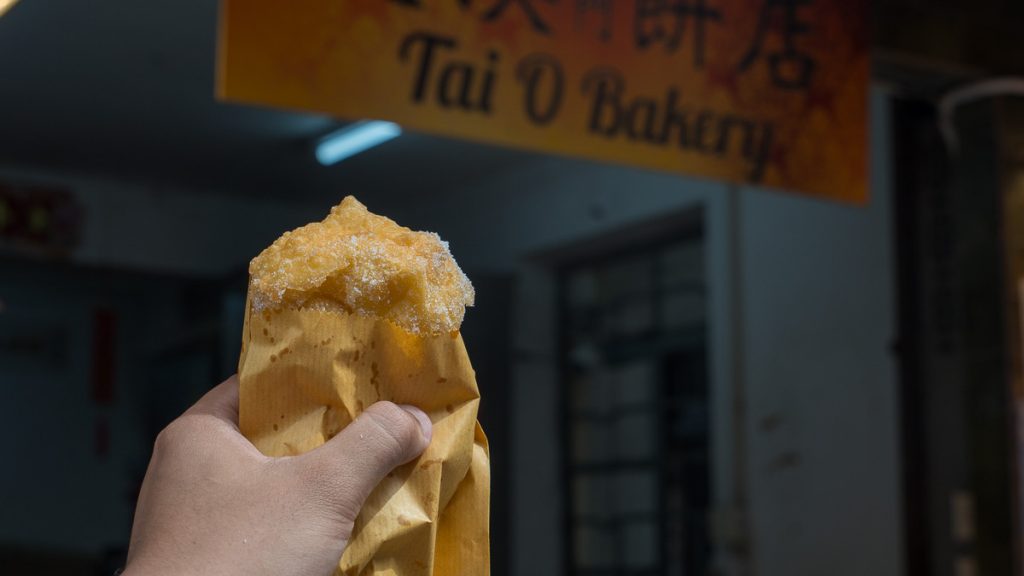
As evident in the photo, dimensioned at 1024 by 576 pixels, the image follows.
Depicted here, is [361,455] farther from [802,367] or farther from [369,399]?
[802,367]

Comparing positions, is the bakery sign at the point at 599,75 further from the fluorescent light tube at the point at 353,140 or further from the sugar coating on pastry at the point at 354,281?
the fluorescent light tube at the point at 353,140

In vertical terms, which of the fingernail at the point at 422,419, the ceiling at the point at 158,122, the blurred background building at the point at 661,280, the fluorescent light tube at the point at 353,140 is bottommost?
the fingernail at the point at 422,419

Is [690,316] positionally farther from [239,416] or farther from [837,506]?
[239,416]

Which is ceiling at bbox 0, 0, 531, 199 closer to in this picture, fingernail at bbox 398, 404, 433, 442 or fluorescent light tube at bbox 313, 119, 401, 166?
fluorescent light tube at bbox 313, 119, 401, 166

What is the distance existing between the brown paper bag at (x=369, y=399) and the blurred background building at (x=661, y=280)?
3666 millimetres

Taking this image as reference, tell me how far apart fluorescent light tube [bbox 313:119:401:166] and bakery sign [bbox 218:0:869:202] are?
3.50 m

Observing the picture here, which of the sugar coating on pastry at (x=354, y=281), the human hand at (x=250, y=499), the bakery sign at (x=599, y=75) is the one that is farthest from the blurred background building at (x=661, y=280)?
the human hand at (x=250, y=499)

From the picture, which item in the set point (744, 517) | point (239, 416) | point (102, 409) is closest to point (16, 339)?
point (102, 409)

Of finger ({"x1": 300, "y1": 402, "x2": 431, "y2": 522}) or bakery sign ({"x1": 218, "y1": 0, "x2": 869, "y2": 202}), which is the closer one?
finger ({"x1": 300, "y1": 402, "x2": 431, "y2": 522})

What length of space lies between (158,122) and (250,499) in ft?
22.0

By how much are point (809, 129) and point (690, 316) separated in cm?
311

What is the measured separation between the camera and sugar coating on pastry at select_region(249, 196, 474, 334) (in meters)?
0.94

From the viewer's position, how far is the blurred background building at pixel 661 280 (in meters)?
4.58

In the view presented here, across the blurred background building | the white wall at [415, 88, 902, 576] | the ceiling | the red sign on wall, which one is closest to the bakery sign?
the blurred background building
